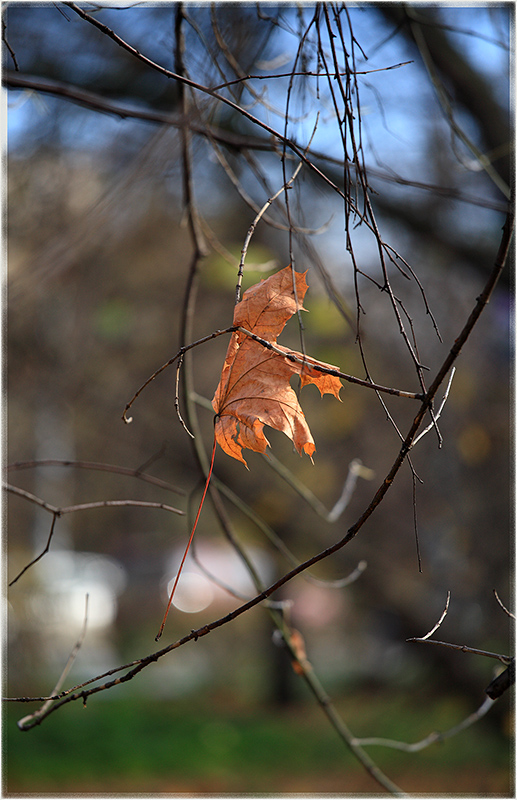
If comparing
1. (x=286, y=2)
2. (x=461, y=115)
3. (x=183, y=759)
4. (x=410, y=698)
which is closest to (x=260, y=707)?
(x=183, y=759)

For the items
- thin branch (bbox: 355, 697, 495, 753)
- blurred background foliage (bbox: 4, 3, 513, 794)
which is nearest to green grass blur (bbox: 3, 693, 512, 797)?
blurred background foliage (bbox: 4, 3, 513, 794)

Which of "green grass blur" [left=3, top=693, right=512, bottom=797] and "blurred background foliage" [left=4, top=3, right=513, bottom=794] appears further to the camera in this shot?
"green grass blur" [left=3, top=693, right=512, bottom=797]

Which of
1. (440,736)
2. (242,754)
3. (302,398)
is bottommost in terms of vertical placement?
(440,736)

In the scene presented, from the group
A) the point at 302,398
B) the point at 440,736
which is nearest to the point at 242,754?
the point at 302,398

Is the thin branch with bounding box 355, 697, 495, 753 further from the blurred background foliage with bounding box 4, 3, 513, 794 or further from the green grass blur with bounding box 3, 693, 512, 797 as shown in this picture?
the green grass blur with bounding box 3, 693, 512, 797

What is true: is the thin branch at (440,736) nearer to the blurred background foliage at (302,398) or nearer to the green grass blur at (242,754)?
the blurred background foliage at (302,398)

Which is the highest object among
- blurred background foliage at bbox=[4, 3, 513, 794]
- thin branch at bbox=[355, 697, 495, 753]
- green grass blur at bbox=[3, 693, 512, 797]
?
blurred background foliage at bbox=[4, 3, 513, 794]

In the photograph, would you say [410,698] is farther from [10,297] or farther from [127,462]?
[10,297]

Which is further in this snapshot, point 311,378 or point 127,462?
point 127,462

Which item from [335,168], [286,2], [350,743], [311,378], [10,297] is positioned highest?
[335,168]

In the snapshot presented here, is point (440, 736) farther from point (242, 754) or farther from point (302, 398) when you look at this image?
point (242, 754)

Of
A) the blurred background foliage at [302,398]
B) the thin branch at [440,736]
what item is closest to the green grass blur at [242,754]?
the blurred background foliage at [302,398]
